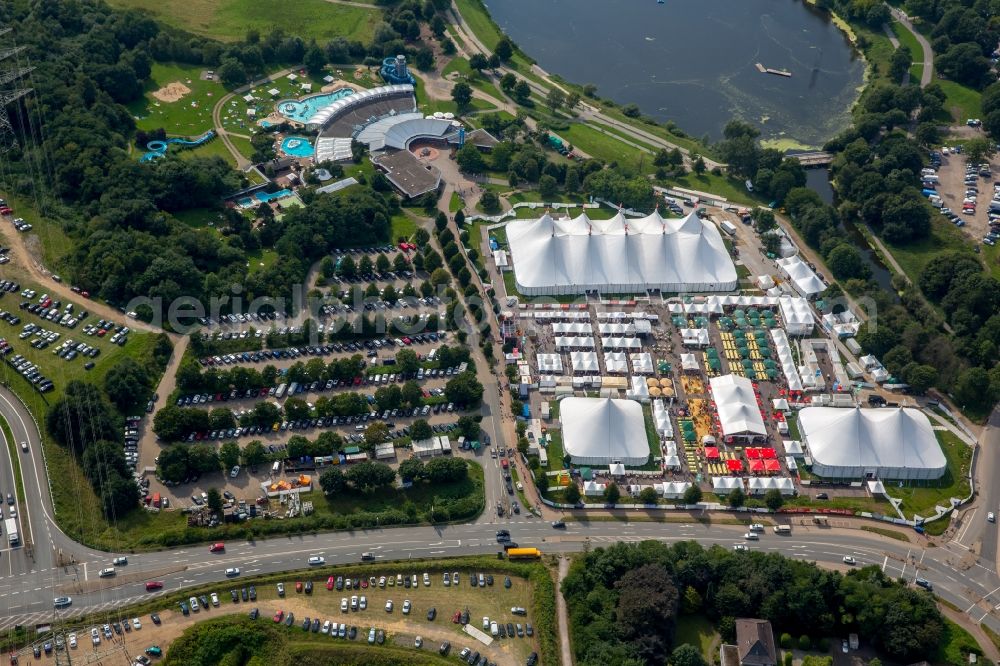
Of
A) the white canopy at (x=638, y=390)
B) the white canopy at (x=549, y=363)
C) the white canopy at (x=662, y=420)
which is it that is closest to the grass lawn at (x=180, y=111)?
the white canopy at (x=549, y=363)

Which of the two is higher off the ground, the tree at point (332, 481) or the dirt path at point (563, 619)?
the tree at point (332, 481)

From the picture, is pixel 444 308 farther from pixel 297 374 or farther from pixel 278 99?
pixel 278 99

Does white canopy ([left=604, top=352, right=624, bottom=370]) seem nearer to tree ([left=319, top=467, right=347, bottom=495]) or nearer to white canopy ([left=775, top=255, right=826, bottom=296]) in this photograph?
white canopy ([left=775, top=255, right=826, bottom=296])

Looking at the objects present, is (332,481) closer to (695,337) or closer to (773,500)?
(773,500)

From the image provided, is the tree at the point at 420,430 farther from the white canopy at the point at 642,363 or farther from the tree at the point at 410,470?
the white canopy at the point at 642,363

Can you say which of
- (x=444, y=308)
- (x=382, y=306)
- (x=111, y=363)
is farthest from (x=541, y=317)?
(x=111, y=363)

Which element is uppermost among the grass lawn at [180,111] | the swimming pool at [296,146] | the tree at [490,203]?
the grass lawn at [180,111]

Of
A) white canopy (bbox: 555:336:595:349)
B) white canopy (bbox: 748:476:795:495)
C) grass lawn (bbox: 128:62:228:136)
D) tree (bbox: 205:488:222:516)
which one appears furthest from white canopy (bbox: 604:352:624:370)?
grass lawn (bbox: 128:62:228:136)
